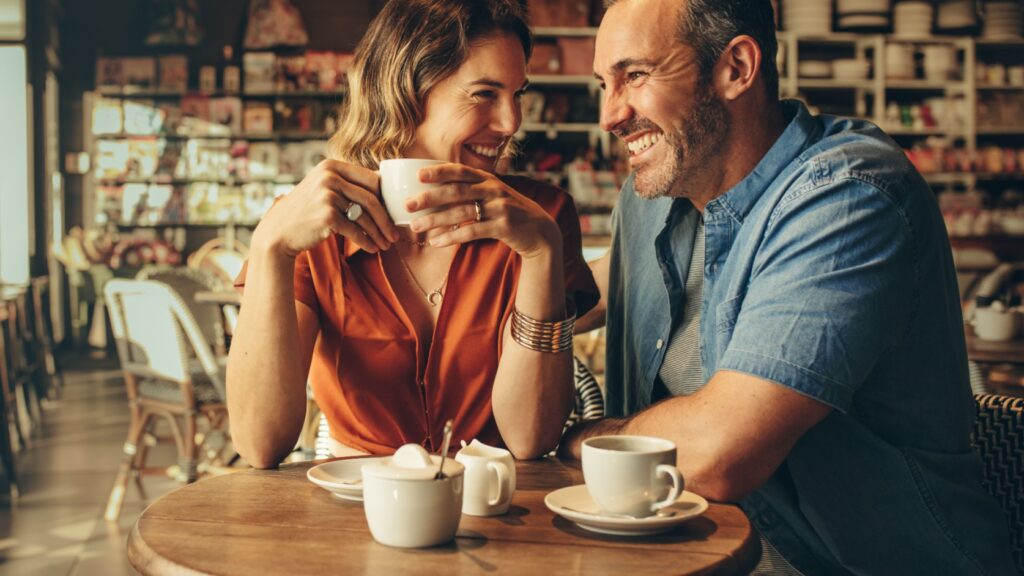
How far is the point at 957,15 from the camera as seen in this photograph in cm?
763

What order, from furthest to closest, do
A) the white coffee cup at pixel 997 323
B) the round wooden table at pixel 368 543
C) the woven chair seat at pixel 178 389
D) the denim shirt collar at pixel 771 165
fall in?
the woven chair seat at pixel 178 389 < the white coffee cup at pixel 997 323 < the denim shirt collar at pixel 771 165 < the round wooden table at pixel 368 543

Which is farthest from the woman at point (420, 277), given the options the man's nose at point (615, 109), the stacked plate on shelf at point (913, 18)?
the stacked plate on shelf at point (913, 18)

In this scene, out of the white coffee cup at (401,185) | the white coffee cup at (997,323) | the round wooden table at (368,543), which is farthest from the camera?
the white coffee cup at (997,323)

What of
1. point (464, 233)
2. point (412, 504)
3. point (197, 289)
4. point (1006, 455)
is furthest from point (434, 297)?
point (197, 289)

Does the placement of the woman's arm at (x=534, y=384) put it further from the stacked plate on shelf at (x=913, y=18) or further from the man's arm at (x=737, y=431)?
the stacked plate on shelf at (x=913, y=18)

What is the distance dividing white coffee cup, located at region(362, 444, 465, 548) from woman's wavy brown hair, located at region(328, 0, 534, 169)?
79 centimetres

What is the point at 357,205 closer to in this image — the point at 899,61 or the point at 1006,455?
the point at 1006,455

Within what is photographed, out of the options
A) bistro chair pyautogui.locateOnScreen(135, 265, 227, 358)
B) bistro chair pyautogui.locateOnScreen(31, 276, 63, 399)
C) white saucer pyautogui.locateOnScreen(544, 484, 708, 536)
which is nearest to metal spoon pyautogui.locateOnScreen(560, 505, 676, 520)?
white saucer pyautogui.locateOnScreen(544, 484, 708, 536)

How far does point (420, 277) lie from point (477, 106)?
0.29 m

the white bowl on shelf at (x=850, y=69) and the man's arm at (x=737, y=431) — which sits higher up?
the white bowl on shelf at (x=850, y=69)

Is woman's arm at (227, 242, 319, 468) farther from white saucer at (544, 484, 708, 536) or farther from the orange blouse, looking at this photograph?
white saucer at (544, 484, 708, 536)

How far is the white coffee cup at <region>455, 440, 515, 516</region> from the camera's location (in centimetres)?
104

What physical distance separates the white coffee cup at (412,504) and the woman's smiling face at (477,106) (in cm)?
75

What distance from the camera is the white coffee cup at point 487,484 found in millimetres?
1038
